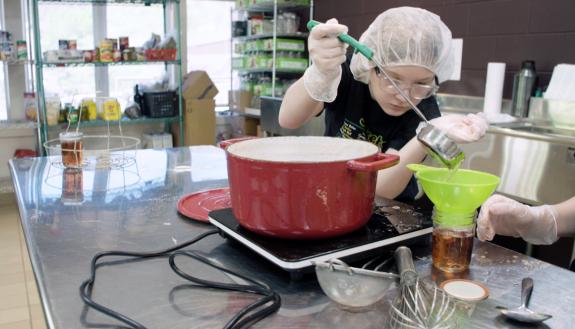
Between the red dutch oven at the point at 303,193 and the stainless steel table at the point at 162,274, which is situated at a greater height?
the red dutch oven at the point at 303,193

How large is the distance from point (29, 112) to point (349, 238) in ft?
12.0

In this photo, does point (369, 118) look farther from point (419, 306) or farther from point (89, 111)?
point (89, 111)

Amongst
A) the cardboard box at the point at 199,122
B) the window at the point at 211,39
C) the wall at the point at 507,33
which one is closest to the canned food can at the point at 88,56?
the cardboard box at the point at 199,122

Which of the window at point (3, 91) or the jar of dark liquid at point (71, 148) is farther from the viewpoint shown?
the window at point (3, 91)

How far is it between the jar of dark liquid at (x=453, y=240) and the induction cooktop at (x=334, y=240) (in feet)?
0.16

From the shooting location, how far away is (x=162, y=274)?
0.79 metres

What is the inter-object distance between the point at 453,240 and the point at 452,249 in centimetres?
2

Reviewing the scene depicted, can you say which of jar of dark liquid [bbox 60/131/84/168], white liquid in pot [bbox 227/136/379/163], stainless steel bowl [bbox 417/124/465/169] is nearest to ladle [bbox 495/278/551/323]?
stainless steel bowl [bbox 417/124/465/169]

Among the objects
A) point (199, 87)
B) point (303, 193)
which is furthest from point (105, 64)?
point (303, 193)

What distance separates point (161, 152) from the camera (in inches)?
73.5

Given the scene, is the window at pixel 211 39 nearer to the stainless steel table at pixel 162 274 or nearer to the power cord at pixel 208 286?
the stainless steel table at pixel 162 274

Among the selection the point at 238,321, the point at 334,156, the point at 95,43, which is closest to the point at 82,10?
the point at 95,43

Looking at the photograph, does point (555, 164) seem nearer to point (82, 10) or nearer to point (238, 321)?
point (238, 321)

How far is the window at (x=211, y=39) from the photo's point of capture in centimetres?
471
